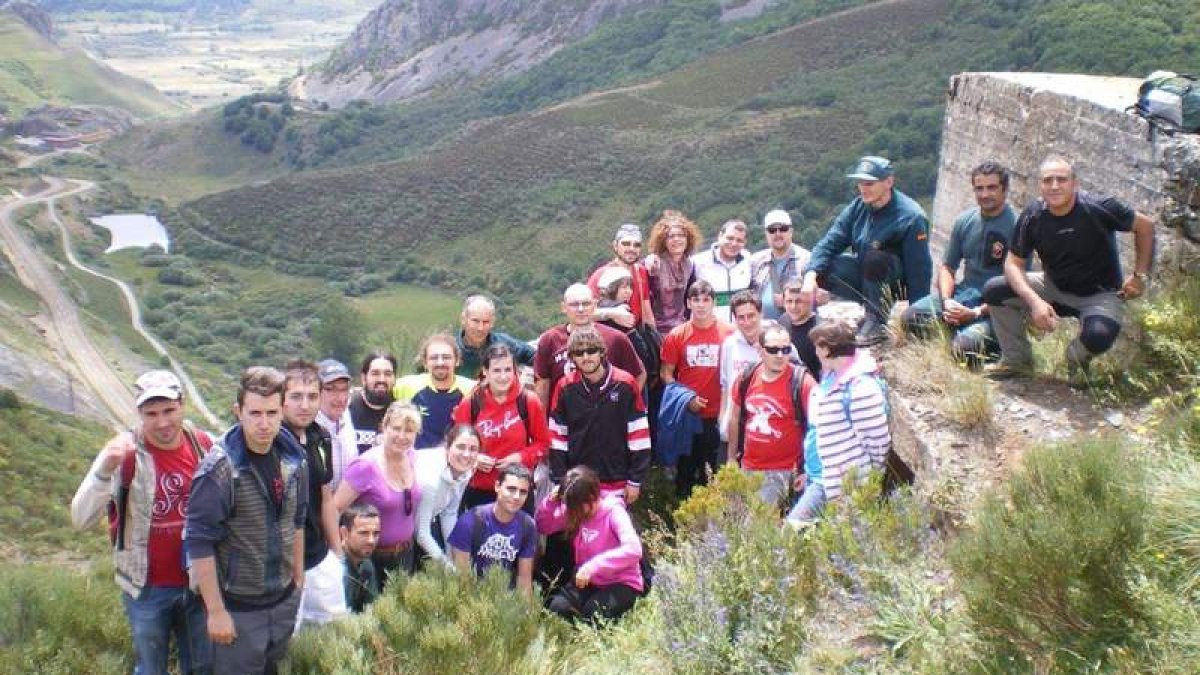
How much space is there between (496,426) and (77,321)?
58378 mm

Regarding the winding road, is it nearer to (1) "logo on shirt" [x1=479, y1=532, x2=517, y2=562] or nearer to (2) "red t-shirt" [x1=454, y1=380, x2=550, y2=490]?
(2) "red t-shirt" [x1=454, y1=380, x2=550, y2=490]

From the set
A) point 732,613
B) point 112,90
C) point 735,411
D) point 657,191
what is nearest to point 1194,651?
point 732,613

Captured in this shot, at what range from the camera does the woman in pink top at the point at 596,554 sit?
495 centimetres

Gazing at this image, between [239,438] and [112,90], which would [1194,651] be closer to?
[239,438]

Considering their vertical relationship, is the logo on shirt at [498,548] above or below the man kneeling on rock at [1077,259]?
below

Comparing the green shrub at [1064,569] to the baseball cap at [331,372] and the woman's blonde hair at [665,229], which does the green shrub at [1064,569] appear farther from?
the woman's blonde hair at [665,229]

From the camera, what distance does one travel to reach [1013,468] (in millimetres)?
3859

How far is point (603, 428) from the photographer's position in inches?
215

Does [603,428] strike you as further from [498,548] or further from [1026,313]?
[1026,313]

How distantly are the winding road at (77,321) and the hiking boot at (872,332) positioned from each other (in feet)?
131

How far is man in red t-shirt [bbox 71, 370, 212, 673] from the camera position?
4180 millimetres

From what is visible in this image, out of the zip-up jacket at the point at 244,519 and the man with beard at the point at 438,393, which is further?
the man with beard at the point at 438,393

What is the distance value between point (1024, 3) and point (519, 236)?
33.7 meters

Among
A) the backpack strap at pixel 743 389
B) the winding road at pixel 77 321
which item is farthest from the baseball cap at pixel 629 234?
the winding road at pixel 77 321
